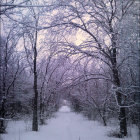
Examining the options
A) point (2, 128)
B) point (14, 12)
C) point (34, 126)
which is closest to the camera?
point (14, 12)

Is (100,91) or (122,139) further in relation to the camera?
(100,91)

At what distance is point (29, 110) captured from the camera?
74.4 feet

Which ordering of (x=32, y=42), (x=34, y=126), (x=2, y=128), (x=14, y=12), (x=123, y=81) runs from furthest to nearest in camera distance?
(x=32, y=42), (x=34, y=126), (x=2, y=128), (x=123, y=81), (x=14, y=12)

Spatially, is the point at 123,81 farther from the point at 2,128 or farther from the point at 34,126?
the point at 2,128

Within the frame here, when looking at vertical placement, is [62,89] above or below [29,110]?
above

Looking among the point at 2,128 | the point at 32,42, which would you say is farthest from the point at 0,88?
the point at 32,42

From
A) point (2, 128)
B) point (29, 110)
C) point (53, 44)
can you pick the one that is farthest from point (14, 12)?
point (29, 110)

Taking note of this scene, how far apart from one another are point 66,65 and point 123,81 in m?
3.27

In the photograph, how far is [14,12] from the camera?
3.15 m

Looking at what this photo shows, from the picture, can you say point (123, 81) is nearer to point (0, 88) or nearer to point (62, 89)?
point (62, 89)

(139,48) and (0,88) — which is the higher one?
(139,48)

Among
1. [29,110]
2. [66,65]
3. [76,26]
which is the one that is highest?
[76,26]

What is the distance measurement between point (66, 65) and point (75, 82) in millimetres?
938

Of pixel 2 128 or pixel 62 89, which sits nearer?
pixel 62 89
